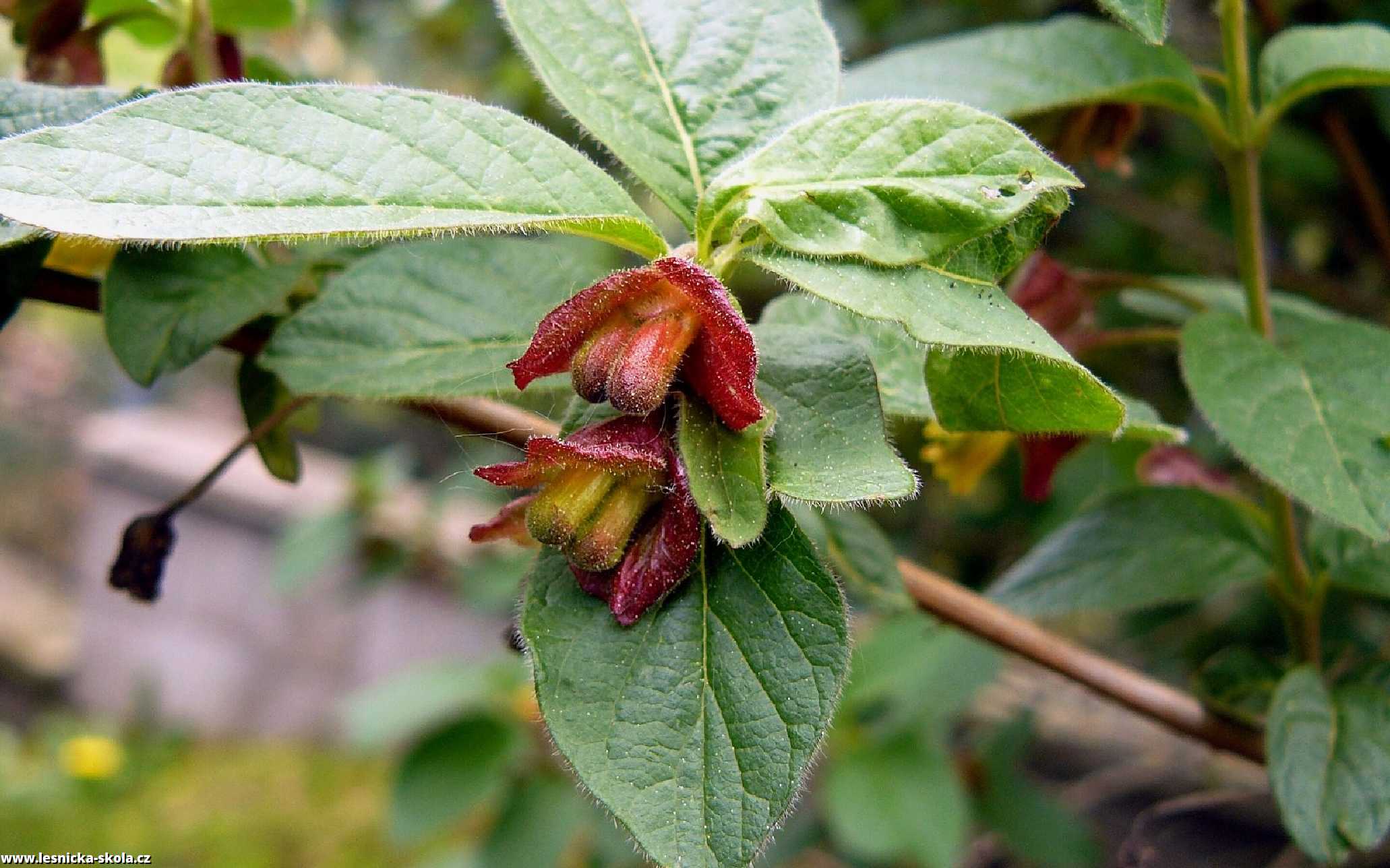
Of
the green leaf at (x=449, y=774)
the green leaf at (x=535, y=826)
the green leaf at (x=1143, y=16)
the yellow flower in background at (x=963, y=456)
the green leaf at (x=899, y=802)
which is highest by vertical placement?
the green leaf at (x=1143, y=16)

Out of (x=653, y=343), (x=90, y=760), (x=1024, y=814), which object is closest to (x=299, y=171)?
(x=653, y=343)

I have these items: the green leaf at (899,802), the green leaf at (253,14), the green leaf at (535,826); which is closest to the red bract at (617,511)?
the green leaf at (253,14)

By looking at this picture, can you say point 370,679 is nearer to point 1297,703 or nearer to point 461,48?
point 461,48

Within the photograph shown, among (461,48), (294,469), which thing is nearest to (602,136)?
(294,469)

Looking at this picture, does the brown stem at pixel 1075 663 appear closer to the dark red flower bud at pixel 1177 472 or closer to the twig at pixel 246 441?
the dark red flower bud at pixel 1177 472

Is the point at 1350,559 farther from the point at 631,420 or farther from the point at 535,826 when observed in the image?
the point at 535,826

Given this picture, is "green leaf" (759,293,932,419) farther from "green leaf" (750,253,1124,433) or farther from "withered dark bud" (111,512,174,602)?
"withered dark bud" (111,512,174,602)

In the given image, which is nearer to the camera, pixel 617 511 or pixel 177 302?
pixel 617 511

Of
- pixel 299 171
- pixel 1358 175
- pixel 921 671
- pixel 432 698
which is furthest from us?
pixel 432 698
